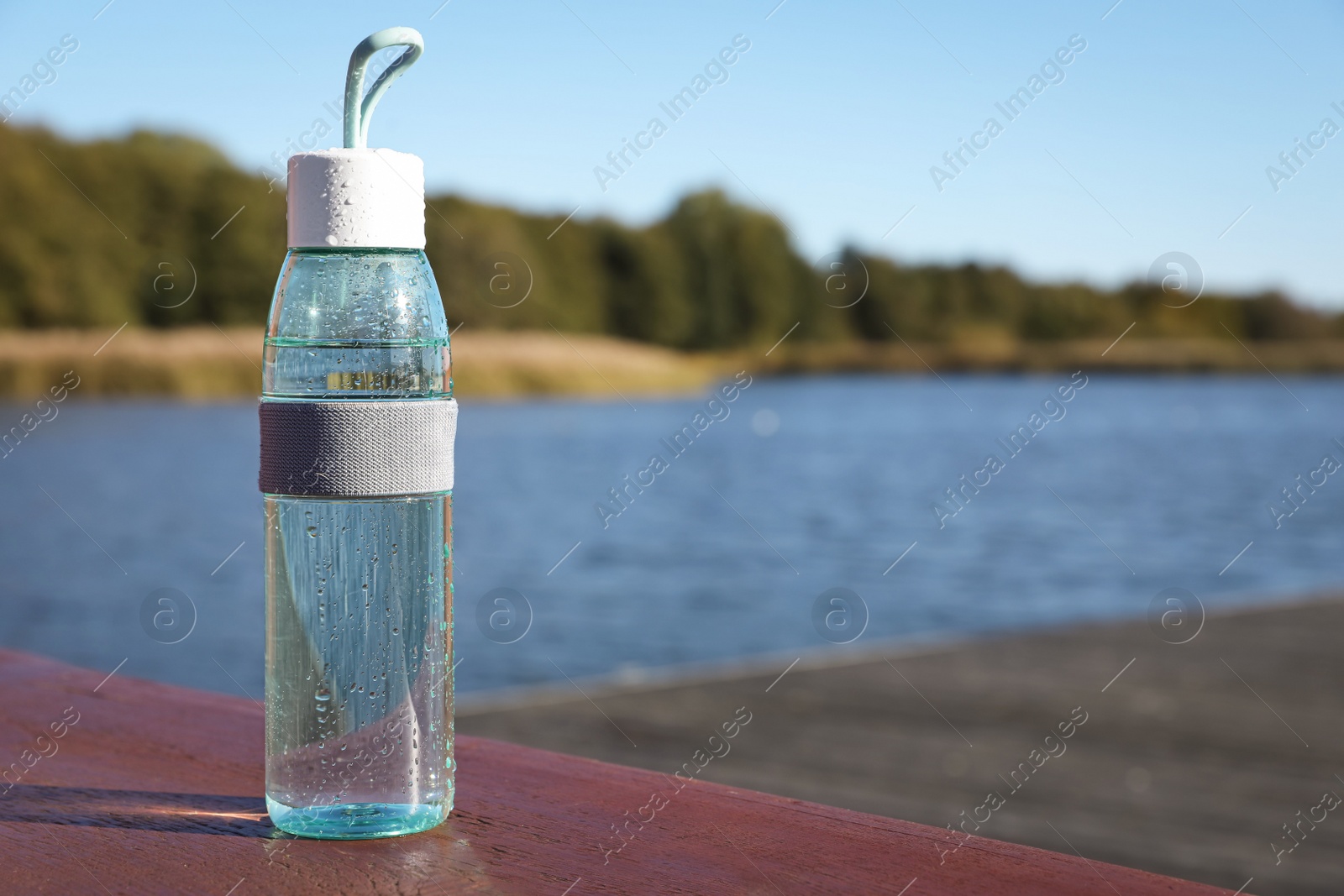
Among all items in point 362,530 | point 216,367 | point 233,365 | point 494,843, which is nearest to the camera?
point 494,843

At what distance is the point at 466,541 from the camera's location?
13.2 metres

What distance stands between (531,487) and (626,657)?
26.7 ft

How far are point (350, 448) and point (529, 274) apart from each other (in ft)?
135

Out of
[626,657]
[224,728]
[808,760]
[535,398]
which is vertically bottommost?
[535,398]

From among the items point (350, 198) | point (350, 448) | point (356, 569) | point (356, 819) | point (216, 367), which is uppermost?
point (350, 198)

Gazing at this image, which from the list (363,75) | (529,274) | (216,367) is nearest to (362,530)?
(363,75)

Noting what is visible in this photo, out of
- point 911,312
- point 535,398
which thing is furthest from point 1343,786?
point 911,312

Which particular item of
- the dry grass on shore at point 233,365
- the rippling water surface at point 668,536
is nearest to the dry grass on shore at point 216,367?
the dry grass on shore at point 233,365

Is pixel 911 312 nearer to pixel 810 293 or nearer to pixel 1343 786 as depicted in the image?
pixel 810 293

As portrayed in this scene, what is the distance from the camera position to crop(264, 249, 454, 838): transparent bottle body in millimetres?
1008

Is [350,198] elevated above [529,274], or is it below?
above

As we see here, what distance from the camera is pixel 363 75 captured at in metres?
0.95

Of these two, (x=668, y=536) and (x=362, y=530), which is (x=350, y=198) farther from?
(x=668, y=536)

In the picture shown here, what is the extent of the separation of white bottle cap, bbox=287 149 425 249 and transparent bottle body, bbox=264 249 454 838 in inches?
1.2
